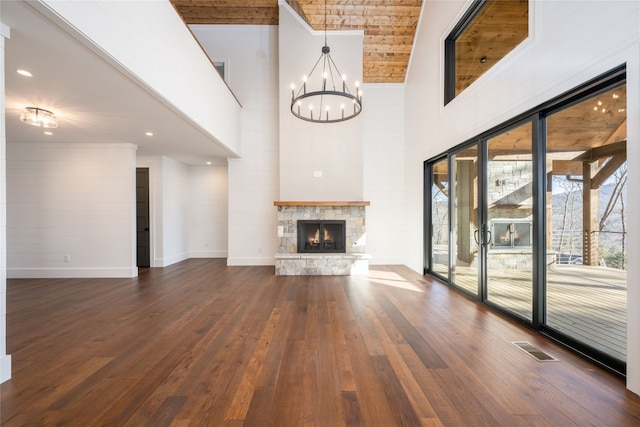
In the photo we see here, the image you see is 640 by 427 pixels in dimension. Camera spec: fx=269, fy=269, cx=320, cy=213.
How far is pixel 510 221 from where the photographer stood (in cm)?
322

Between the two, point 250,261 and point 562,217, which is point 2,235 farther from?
point 562,217

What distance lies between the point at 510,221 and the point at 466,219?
87 centimetres

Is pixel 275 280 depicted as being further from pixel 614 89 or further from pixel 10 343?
pixel 614 89

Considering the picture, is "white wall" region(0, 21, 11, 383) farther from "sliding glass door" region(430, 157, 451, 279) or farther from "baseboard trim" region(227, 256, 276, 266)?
"sliding glass door" region(430, 157, 451, 279)

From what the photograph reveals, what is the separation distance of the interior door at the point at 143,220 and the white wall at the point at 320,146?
3.24 metres

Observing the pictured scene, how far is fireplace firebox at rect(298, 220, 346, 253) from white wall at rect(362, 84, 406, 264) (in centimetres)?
93

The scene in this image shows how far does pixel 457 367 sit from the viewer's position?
2068mm

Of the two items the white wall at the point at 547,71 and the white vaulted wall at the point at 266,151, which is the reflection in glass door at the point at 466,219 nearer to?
the white wall at the point at 547,71

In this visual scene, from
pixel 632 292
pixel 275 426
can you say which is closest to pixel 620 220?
pixel 632 292

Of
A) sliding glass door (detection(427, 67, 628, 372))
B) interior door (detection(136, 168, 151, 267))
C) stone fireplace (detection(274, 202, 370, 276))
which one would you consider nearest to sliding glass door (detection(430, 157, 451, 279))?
sliding glass door (detection(427, 67, 628, 372))

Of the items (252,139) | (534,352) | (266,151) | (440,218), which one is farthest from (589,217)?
(252,139)

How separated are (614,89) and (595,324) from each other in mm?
2107

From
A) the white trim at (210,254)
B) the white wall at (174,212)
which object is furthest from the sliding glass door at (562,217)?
the white wall at (174,212)

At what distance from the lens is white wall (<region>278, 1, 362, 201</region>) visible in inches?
221
